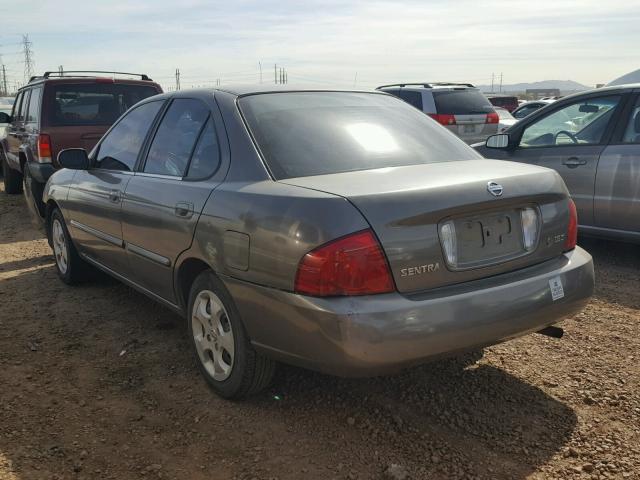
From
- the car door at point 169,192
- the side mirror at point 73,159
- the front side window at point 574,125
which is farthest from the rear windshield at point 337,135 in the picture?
the front side window at point 574,125

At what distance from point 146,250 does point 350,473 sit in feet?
6.15

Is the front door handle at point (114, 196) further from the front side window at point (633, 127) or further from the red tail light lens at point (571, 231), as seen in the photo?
the front side window at point (633, 127)

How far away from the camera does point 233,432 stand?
119 inches

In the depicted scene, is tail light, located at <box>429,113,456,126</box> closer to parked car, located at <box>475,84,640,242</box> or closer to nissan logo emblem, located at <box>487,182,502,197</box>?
parked car, located at <box>475,84,640,242</box>

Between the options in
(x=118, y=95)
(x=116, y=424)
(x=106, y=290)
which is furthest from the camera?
(x=118, y=95)

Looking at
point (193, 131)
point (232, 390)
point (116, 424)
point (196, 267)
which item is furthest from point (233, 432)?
Answer: point (193, 131)

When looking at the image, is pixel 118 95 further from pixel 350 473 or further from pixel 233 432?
pixel 350 473

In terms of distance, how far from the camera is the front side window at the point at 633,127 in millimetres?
5586

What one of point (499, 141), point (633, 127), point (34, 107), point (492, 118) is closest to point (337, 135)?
point (499, 141)

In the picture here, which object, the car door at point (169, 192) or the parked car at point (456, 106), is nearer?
the car door at point (169, 192)

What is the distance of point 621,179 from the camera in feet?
18.2

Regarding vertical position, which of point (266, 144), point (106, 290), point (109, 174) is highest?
point (266, 144)

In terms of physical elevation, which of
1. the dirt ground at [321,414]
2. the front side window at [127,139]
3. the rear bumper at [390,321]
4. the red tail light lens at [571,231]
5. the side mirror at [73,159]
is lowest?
the dirt ground at [321,414]

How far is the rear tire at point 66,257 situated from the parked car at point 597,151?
156 inches
